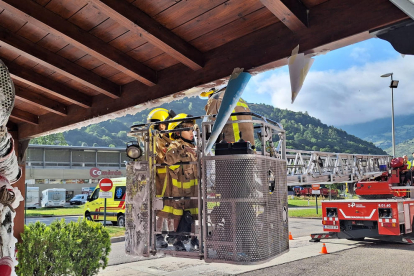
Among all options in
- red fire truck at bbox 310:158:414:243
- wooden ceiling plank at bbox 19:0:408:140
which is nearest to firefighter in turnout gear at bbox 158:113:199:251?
wooden ceiling plank at bbox 19:0:408:140

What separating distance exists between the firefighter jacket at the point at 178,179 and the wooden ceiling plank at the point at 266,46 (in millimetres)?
697

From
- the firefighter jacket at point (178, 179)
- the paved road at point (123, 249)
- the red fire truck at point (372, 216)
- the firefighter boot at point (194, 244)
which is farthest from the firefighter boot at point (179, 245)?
the red fire truck at point (372, 216)

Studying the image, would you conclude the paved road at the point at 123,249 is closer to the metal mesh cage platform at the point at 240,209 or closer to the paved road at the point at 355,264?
the paved road at the point at 355,264

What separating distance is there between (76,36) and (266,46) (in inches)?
74.7

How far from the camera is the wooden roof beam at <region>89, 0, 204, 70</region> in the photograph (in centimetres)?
337

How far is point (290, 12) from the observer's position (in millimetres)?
3115

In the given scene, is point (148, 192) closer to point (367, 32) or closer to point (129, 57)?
point (129, 57)

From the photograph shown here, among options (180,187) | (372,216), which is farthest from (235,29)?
(372,216)

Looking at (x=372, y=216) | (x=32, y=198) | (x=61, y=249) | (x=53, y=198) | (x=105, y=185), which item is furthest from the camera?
(x=53, y=198)

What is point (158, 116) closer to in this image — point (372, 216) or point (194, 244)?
point (194, 244)

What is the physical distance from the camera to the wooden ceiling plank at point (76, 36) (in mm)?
3506

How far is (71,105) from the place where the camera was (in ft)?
20.1

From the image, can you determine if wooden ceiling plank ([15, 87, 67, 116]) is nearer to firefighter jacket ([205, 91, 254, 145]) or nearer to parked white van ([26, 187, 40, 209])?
firefighter jacket ([205, 91, 254, 145])

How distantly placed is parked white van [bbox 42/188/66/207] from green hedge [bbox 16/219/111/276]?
35402mm
